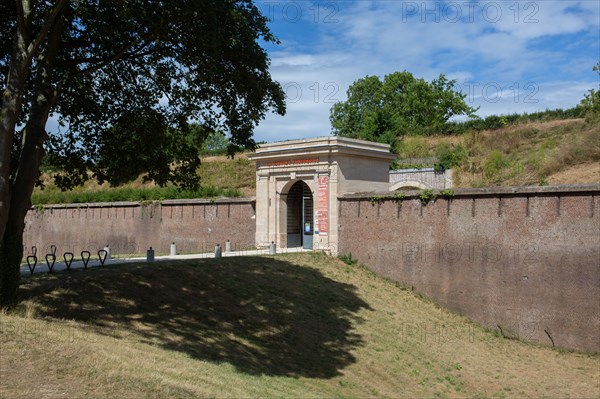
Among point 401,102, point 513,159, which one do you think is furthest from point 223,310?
point 401,102

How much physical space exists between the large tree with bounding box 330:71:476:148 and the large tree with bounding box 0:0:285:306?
144 ft

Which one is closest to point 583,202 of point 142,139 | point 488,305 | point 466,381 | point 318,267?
point 488,305

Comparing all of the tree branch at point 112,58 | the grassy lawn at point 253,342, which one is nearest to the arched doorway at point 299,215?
the grassy lawn at point 253,342

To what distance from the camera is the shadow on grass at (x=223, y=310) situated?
12.2 meters

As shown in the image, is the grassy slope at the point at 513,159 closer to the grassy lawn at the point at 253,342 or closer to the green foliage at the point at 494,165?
the green foliage at the point at 494,165

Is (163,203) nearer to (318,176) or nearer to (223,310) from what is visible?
(318,176)

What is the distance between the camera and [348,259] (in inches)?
877

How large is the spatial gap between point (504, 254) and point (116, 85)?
1311 cm

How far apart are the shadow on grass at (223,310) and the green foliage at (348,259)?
2997mm

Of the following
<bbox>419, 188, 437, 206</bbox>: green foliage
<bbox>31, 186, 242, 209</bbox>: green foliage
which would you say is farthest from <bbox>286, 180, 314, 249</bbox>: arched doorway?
<bbox>31, 186, 242, 209</bbox>: green foliage

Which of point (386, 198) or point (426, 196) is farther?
point (386, 198)

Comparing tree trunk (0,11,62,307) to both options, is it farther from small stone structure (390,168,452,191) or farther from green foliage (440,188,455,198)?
small stone structure (390,168,452,191)

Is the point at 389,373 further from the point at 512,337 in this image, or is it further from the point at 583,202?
the point at 583,202

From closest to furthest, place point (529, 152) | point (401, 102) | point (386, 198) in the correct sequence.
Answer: point (386, 198) < point (529, 152) < point (401, 102)
